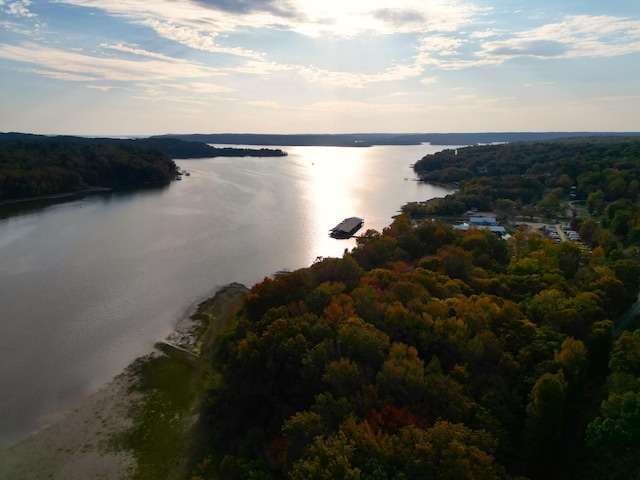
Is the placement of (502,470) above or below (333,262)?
below

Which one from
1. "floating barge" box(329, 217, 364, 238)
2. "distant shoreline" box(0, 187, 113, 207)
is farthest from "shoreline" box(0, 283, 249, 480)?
"distant shoreline" box(0, 187, 113, 207)

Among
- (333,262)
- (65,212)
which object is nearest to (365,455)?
(333,262)

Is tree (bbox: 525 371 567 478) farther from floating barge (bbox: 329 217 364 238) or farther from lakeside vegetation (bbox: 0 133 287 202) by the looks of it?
lakeside vegetation (bbox: 0 133 287 202)

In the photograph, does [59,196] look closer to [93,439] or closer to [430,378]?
[93,439]

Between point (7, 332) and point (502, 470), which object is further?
point (7, 332)

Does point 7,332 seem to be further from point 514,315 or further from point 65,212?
point 65,212

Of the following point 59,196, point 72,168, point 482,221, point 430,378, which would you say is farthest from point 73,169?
point 430,378

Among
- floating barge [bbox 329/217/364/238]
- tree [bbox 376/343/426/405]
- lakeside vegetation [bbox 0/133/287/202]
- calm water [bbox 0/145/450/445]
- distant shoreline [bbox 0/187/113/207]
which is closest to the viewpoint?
tree [bbox 376/343/426/405]
